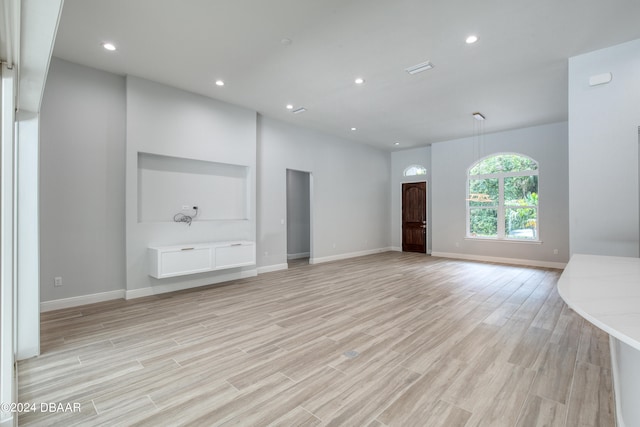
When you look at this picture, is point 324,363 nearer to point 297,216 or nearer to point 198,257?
point 198,257

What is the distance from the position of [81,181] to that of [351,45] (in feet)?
13.4

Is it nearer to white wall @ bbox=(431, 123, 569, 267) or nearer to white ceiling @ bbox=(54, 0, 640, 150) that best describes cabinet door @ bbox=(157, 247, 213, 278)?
white ceiling @ bbox=(54, 0, 640, 150)

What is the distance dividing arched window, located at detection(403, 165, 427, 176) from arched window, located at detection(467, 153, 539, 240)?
1.48 metres

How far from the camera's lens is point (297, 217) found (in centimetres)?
884

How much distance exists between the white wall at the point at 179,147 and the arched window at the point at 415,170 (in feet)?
18.6

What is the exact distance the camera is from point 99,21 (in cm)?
320

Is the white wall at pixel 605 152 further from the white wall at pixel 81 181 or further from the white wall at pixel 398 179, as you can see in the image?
the white wall at pixel 81 181

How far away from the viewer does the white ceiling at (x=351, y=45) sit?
3.01 meters

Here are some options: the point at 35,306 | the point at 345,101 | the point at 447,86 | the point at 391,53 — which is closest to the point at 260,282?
the point at 35,306

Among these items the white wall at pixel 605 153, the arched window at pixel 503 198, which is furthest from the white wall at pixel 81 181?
the arched window at pixel 503 198

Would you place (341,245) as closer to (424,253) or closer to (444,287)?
(424,253)

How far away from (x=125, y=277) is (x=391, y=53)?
497 cm

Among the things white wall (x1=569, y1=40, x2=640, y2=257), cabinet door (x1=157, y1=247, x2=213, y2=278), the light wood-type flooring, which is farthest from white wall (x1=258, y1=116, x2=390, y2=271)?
white wall (x1=569, y1=40, x2=640, y2=257)

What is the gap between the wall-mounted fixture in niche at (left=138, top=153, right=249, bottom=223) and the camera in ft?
15.7
